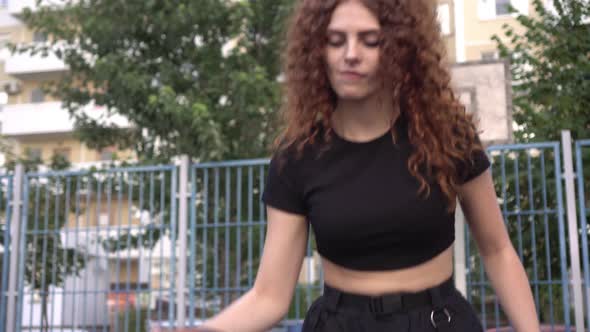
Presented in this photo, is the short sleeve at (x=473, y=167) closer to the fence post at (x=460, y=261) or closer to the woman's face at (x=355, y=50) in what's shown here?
the woman's face at (x=355, y=50)

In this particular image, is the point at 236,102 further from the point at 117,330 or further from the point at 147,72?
the point at 117,330

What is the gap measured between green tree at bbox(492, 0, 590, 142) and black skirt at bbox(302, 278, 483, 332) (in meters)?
6.55

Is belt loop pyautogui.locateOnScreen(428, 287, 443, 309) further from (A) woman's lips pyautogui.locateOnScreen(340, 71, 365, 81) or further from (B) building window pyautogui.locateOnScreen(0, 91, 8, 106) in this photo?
(B) building window pyautogui.locateOnScreen(0, 91, 8, 106)

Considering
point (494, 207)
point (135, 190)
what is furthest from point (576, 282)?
point (494, 207)

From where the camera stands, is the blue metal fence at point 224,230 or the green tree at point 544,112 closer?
the green tree at point 544,112

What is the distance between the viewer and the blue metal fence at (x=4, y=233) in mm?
7176

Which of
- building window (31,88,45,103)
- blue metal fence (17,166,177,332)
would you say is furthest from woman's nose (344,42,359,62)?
building window (31,88,45,103)

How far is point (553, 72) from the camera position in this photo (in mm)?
8508

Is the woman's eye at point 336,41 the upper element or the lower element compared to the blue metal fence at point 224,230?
upper

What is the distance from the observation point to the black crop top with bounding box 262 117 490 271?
58.2 inches

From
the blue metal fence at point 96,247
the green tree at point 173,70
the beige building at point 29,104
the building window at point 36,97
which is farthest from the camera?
the building window at point 36,97

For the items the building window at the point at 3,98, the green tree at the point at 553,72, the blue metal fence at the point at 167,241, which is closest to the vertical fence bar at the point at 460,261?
the blue metal fence at the point at 167,241

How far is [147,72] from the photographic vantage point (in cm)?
1090

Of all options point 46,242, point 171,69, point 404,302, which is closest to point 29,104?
point 171,69
